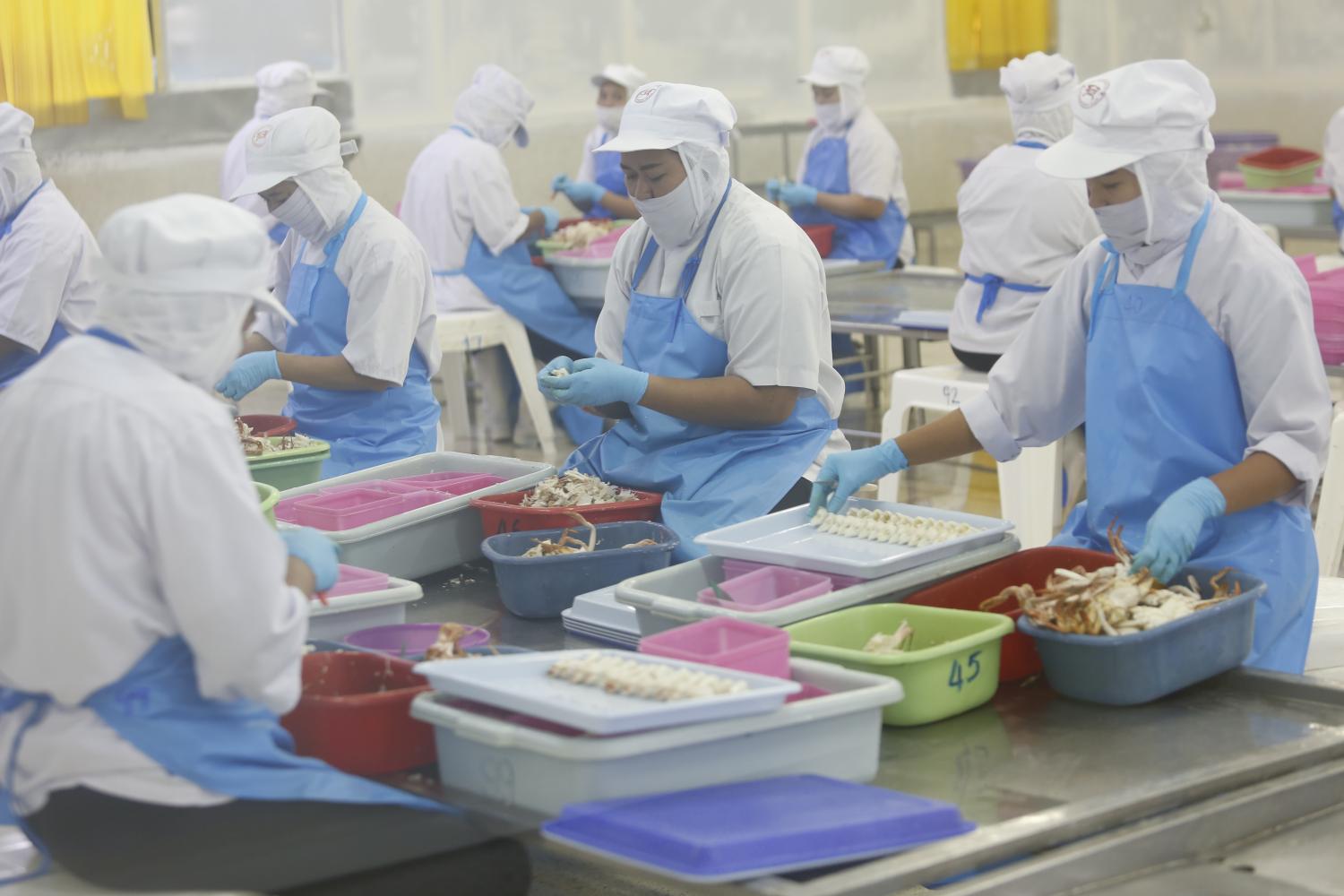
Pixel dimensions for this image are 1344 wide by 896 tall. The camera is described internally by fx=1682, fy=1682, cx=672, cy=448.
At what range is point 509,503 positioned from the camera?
2988 millimetres

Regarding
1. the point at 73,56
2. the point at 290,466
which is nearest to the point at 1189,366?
the point at 290,466

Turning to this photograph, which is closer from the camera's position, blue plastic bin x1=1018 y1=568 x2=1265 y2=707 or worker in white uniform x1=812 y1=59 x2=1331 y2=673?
blue plastic bin x1=1018 y1=568 x2=1265 y2=707

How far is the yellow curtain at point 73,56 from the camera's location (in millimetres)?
7312

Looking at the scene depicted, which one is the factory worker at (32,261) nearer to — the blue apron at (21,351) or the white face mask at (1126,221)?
the blue apron at (21,351)

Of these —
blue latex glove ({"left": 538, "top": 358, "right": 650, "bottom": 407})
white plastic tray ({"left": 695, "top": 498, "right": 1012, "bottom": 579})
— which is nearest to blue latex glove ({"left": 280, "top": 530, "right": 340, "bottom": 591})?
white plastic tray ({"left": 695, "top": 498, "right": 1012, "bottom": 579})

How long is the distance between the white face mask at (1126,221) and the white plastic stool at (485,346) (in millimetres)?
4264

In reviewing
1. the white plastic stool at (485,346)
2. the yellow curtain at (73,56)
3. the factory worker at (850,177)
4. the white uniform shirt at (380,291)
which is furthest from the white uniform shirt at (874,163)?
the white uniform shirt at (380,291)

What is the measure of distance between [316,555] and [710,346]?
123cm

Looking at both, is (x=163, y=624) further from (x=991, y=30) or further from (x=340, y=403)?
(x=991, y=30)

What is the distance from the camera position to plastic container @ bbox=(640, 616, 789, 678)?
208 centimetres

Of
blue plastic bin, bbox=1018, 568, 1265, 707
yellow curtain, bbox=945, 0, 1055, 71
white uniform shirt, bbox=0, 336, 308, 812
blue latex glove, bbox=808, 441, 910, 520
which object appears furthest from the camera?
yellow curtain, bbox=945, 0, 1055, 71

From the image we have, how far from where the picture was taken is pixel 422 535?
9.66ft

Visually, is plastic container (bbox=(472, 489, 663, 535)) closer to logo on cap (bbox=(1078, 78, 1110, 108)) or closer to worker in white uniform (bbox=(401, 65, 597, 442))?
logo on cap (bbox=(1078, 78, 1110, 108))

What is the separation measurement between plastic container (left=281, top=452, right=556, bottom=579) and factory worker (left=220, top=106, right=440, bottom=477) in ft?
1.93
